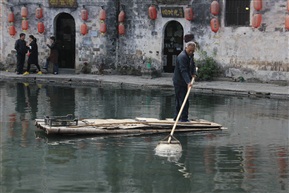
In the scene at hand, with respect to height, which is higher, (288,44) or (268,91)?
(288,44)

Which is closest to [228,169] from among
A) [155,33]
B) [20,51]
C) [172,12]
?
[172,12]

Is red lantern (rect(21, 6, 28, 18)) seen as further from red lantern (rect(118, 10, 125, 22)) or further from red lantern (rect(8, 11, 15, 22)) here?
red lantern (rect(118, 10, 125, 22))

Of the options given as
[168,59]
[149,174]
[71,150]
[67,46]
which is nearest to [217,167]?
[149,174]

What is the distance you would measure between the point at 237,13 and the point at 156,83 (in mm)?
3684

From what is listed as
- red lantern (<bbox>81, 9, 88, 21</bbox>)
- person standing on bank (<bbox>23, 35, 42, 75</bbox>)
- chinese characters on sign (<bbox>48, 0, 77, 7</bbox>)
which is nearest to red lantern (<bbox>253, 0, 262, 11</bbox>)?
red lantern (<bbox>81, 9, 88, 21</bbox>)

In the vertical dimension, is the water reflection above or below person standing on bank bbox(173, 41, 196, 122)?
below

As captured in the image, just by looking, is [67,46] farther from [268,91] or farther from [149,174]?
[149,174]

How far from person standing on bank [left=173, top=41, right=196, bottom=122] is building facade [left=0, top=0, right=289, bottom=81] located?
8.95 meters

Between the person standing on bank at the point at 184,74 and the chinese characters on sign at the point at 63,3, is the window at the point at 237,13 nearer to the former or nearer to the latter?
the chinese characters on sign at the point at 63,3

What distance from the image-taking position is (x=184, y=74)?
12.5 m

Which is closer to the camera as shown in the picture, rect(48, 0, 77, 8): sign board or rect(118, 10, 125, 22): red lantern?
rect(118, 10, 125, 22): red lantern

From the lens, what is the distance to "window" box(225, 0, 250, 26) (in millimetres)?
21594

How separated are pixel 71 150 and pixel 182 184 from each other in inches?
105

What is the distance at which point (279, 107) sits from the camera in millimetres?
16547
